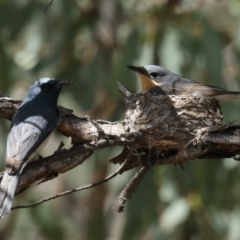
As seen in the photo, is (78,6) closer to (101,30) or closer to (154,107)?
(101,30)

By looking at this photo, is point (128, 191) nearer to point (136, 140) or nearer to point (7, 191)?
point (136, 140)

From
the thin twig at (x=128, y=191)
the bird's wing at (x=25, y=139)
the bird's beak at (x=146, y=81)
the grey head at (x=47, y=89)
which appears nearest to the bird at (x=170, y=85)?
the bird's beak at (x=146, y=81)

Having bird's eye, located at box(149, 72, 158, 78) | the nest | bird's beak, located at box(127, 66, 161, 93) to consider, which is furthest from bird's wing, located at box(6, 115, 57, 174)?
bird's eye, located at box(149, 72, 158, 78)

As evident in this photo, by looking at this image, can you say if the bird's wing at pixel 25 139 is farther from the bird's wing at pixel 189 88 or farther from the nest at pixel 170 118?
the bird's wing at pixel 189 88

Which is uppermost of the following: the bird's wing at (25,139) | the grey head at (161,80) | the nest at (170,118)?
the bird's wing at (25,139)

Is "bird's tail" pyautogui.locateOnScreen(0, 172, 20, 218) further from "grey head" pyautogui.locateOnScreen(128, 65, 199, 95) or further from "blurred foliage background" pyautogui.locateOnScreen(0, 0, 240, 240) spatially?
"grey head" pyautogui.locateOnScreen(128, 65, 199, 95)

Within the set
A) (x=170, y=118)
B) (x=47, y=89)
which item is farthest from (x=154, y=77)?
(x=170, y=118)

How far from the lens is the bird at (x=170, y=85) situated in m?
5.59

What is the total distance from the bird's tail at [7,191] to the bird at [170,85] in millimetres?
1993

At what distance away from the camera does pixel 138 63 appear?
20.2 feet

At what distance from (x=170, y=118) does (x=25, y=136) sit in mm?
1011

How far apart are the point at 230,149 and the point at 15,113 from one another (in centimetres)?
133

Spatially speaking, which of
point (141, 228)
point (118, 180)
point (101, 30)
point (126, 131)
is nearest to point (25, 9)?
point (101, 30)

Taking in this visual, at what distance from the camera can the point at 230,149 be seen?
13.5 feet
